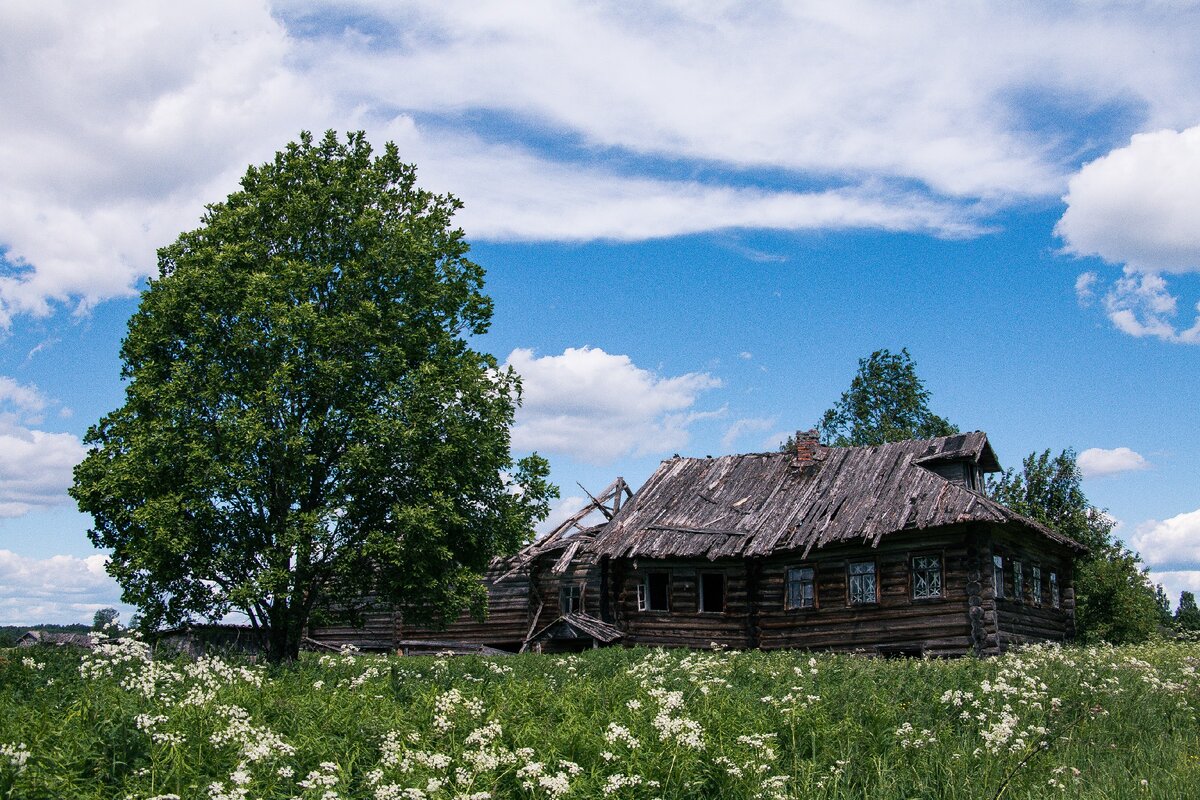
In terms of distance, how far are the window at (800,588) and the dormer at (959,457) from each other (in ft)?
16.1

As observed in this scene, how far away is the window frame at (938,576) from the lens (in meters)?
26.5

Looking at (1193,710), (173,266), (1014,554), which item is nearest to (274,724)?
(1193,710)

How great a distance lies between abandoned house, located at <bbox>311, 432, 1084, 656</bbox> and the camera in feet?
86.5

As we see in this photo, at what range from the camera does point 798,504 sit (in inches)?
1167

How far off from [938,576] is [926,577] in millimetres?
328

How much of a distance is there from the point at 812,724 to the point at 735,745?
49.5 inches

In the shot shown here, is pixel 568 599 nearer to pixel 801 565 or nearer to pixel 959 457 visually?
pixel 801 565

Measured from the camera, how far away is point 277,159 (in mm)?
21328

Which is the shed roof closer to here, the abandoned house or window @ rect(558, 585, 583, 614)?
the abandoned house

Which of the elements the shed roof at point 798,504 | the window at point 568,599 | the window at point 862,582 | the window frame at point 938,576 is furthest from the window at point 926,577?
the window at point 568,599

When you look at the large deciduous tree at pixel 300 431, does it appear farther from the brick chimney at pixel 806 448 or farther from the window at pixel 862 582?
the brick chimney at pixel 806 448

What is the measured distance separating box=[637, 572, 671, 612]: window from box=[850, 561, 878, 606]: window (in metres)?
5.83

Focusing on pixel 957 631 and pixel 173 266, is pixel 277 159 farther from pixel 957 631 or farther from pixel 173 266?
pixel 957 631

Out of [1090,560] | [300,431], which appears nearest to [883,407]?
[1090,560]
